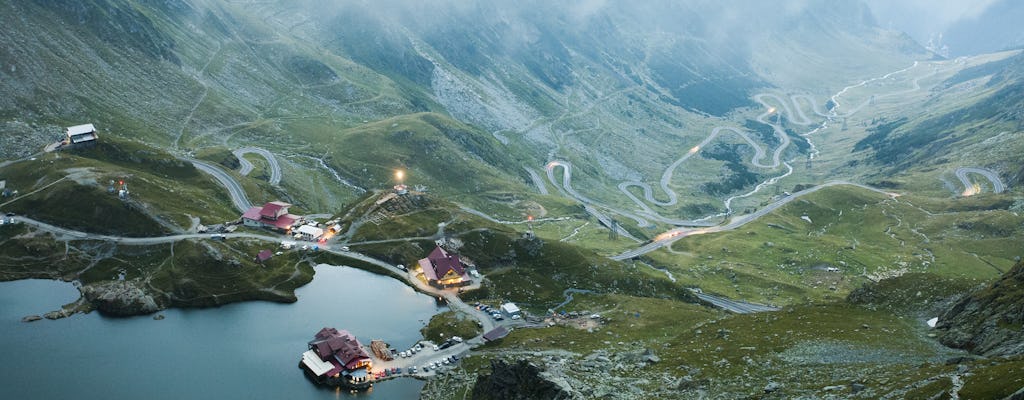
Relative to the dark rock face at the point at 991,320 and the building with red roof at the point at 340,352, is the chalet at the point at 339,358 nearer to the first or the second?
the building with red roof at the point at 340,352

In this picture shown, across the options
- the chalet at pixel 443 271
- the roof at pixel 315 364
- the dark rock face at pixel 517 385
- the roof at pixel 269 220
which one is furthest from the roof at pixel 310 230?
the dark rock face at pixel 517 385

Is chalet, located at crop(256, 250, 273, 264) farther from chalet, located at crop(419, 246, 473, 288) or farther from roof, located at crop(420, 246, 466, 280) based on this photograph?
roof, located at crop(420, 246, 466, 280)

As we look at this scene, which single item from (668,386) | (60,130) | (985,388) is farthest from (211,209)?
(985,388)

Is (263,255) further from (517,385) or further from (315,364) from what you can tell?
(517,385)

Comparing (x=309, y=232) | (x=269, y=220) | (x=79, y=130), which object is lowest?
(x=79, y=130)

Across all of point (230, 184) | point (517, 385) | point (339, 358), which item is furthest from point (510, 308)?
point (230, 184)

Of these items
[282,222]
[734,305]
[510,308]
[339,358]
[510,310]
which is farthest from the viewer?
[734,305]
